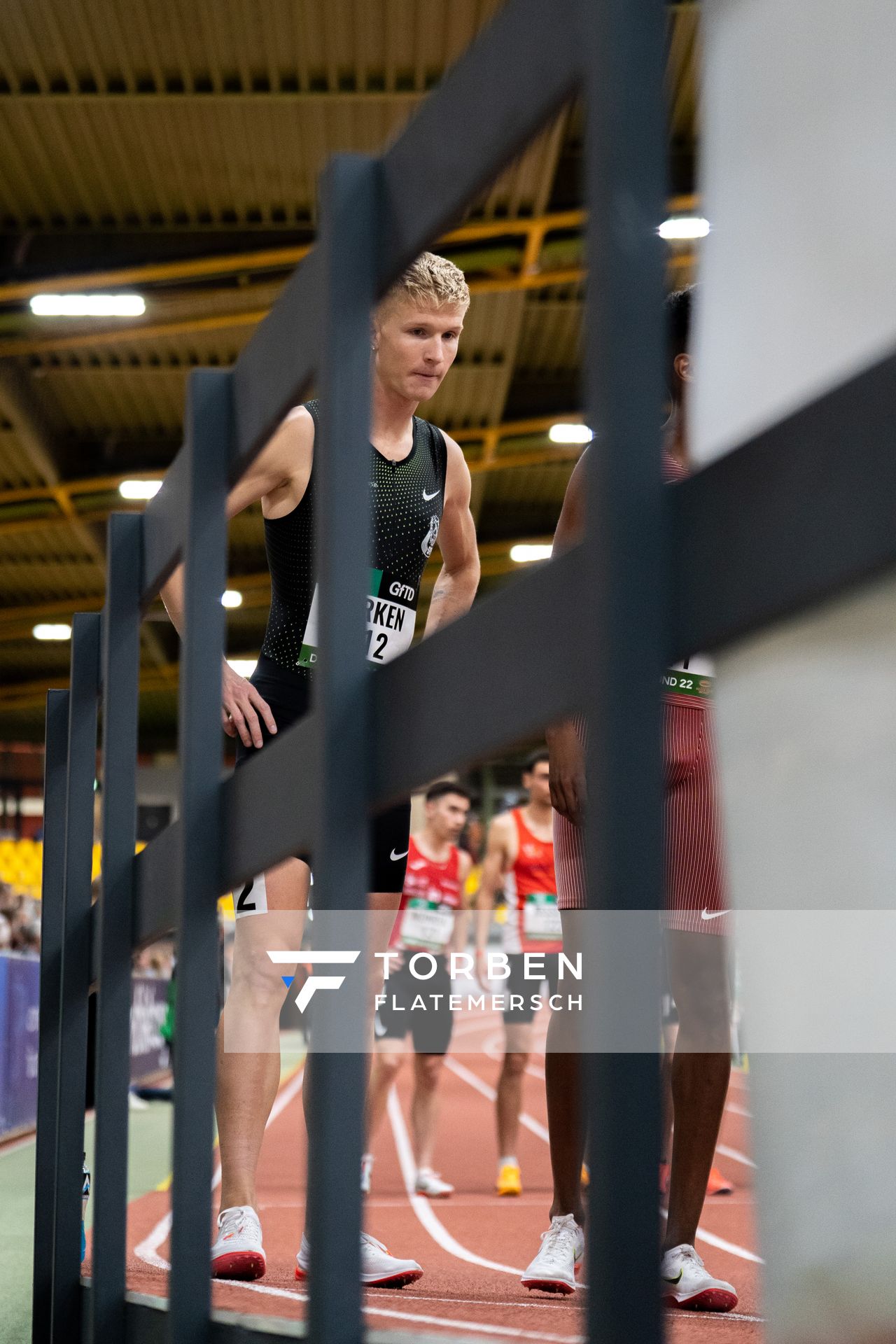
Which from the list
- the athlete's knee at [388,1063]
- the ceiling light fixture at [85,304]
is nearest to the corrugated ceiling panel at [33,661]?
the ceiling light fixture at [85,304]

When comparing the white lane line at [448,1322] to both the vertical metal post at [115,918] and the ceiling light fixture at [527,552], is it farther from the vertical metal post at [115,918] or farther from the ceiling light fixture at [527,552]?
the ceiling light fixture at [527,552]

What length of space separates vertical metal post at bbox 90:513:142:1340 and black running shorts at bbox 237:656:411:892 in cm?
19

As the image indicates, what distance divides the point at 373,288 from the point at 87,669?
59.6 inches

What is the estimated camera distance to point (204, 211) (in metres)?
9.10

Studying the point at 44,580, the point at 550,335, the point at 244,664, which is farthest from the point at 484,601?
the point at 244,664

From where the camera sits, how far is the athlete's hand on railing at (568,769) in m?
2.10

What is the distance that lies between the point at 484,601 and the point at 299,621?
131 cm

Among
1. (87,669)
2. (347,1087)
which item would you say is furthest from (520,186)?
(347,1087)

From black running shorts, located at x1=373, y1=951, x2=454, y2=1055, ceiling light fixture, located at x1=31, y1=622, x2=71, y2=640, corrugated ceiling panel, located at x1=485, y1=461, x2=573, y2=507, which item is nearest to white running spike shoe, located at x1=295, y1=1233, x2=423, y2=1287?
black running shorts, located at x1=373, y1=951, x2=454, y2=1055

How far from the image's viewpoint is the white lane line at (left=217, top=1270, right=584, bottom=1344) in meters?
1.53

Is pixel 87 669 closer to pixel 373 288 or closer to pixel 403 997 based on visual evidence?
pixel 373 288

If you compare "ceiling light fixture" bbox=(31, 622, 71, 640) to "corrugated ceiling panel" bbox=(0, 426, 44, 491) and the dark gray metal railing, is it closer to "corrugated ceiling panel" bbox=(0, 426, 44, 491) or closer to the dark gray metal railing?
"corrugated ceiling panel" bbox=(0, 426, 44, 491)

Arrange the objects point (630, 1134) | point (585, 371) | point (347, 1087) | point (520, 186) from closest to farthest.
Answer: point (630, 1134) → point (585, 371) → point (347, 1087) → point (520, 186)

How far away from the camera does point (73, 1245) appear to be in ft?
7.84
